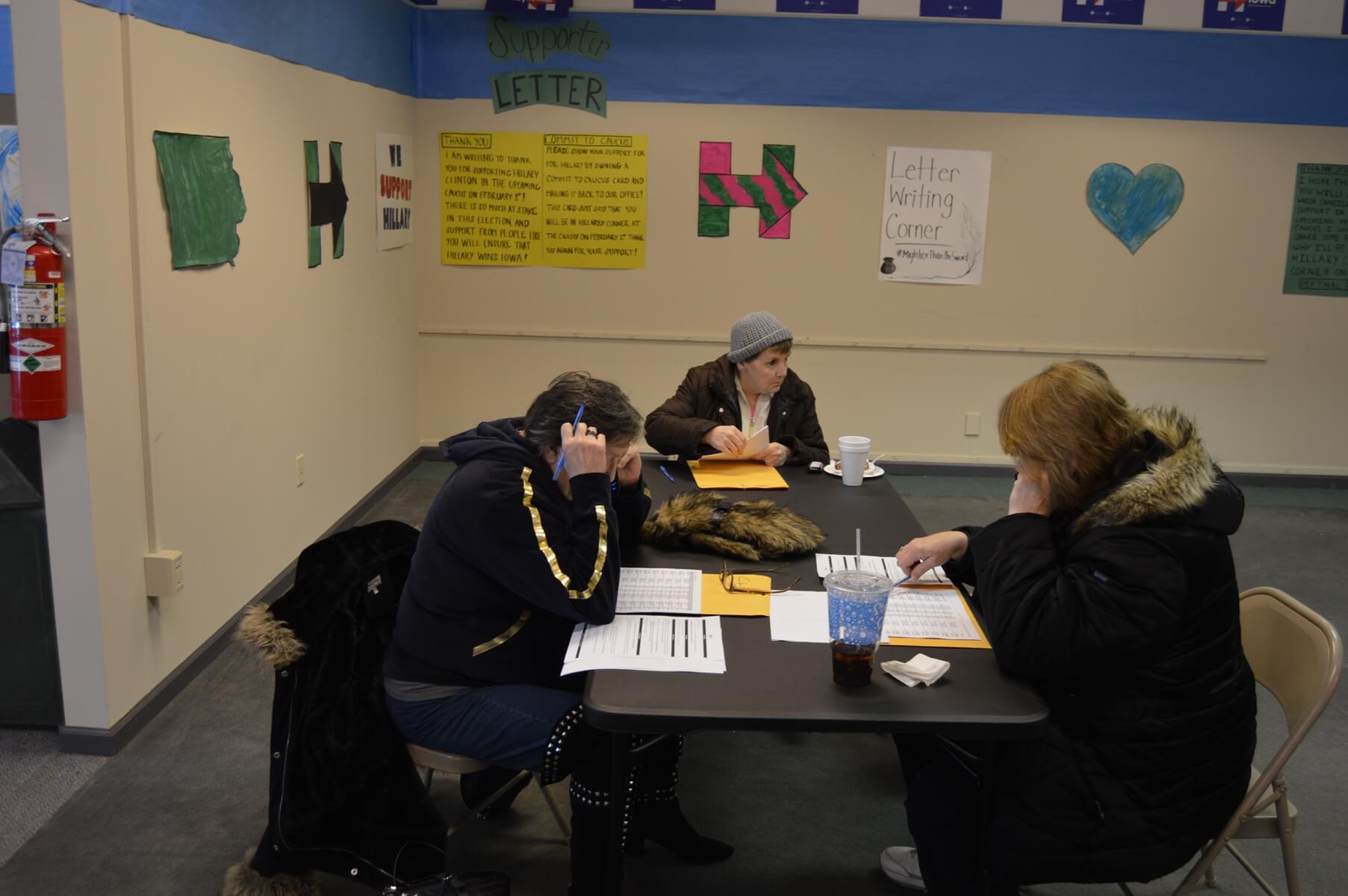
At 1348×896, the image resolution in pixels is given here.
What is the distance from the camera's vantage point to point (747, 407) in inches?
146

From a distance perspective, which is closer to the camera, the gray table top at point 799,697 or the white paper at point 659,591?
the gray table top at point 799,697

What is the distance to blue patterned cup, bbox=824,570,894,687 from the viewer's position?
6.08 ft

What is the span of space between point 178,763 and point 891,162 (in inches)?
176

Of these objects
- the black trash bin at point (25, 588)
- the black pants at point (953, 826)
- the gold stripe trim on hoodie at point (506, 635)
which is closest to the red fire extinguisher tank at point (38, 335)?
the black trash bin at point (25, 588)

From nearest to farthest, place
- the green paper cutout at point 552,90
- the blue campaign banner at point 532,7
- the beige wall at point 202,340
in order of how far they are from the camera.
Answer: the beige wall at point 202,340 < the blue campaign banner at point 532,7 < the green paper cutout at point 552,90

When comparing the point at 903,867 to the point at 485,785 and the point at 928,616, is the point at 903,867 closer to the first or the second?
the point at 928,616

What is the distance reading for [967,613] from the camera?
2.21 m

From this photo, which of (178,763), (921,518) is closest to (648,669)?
(178,763)

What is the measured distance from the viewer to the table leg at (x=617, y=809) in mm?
1934

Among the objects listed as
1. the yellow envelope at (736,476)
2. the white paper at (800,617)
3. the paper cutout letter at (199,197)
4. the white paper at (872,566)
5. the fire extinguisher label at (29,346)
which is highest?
the paper cutout letter at (199,197)

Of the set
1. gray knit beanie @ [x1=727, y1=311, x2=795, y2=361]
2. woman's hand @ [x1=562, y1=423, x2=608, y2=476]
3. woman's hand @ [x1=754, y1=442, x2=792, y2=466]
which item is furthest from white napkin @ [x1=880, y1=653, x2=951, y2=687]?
gray knit beanie @ [x1=727, y1=311, x2=795, y2=361]

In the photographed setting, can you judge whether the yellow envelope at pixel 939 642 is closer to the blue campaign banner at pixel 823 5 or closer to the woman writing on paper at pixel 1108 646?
the woman writing on paper at pixel 1108 646

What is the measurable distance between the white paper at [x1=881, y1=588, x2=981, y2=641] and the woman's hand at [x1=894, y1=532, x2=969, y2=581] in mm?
47

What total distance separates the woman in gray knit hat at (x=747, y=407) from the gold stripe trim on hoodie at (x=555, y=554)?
124 centimetres
